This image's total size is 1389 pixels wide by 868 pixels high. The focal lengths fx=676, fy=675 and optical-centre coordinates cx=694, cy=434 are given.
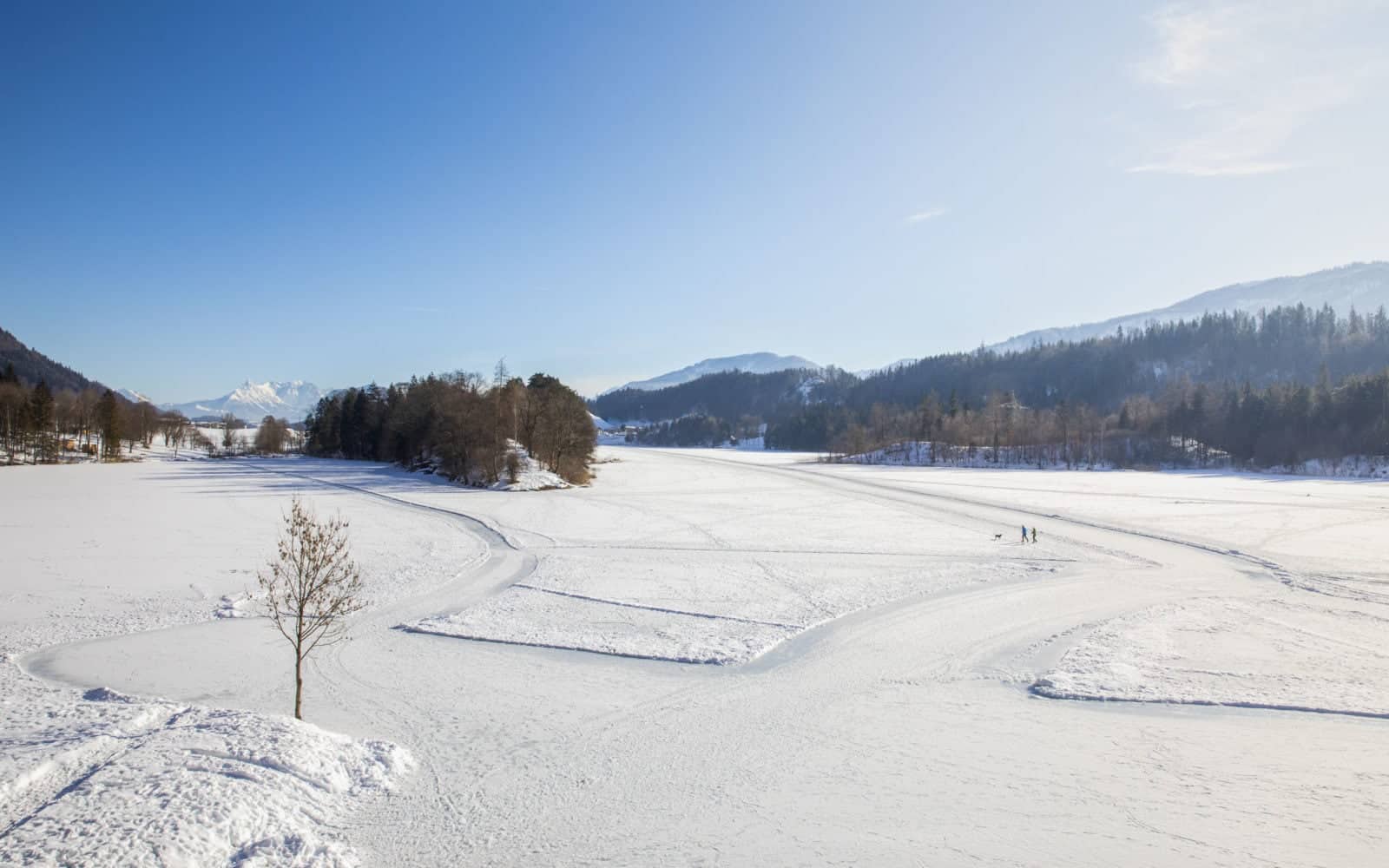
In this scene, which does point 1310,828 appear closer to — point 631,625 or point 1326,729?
point 1326,729

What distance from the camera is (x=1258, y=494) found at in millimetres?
48062

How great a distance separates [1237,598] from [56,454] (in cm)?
11562

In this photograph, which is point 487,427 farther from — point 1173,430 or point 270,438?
point 1173,430

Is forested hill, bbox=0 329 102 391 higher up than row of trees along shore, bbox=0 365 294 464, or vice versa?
forested hill, bbox=0 329 102 391

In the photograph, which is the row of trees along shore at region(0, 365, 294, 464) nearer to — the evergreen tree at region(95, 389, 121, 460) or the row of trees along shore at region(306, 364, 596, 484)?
the evergreen tree at region(95, 389, 121, 460)

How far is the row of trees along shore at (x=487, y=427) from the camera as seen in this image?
58281mm

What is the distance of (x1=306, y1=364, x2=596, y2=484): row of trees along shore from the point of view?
58.3 meters

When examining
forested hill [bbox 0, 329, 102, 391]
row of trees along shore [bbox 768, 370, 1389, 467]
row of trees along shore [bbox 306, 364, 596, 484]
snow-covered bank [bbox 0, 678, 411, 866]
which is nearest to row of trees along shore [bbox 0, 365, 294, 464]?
row of trees along shore [bbox 306, 364, 596, 484]

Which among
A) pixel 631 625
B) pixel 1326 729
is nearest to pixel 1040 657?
pixel 1326 729

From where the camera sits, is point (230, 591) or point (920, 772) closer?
point (920, 772)

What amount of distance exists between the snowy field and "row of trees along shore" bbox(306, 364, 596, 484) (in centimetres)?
3068

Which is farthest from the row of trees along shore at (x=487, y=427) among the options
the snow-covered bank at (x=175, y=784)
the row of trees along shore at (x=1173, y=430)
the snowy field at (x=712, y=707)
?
the row of trees along shore at (x=1173, y=430)

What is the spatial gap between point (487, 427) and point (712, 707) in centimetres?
5033

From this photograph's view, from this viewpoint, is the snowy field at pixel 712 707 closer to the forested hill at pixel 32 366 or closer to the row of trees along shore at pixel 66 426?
the row of trees along shore at pixel 66 426
